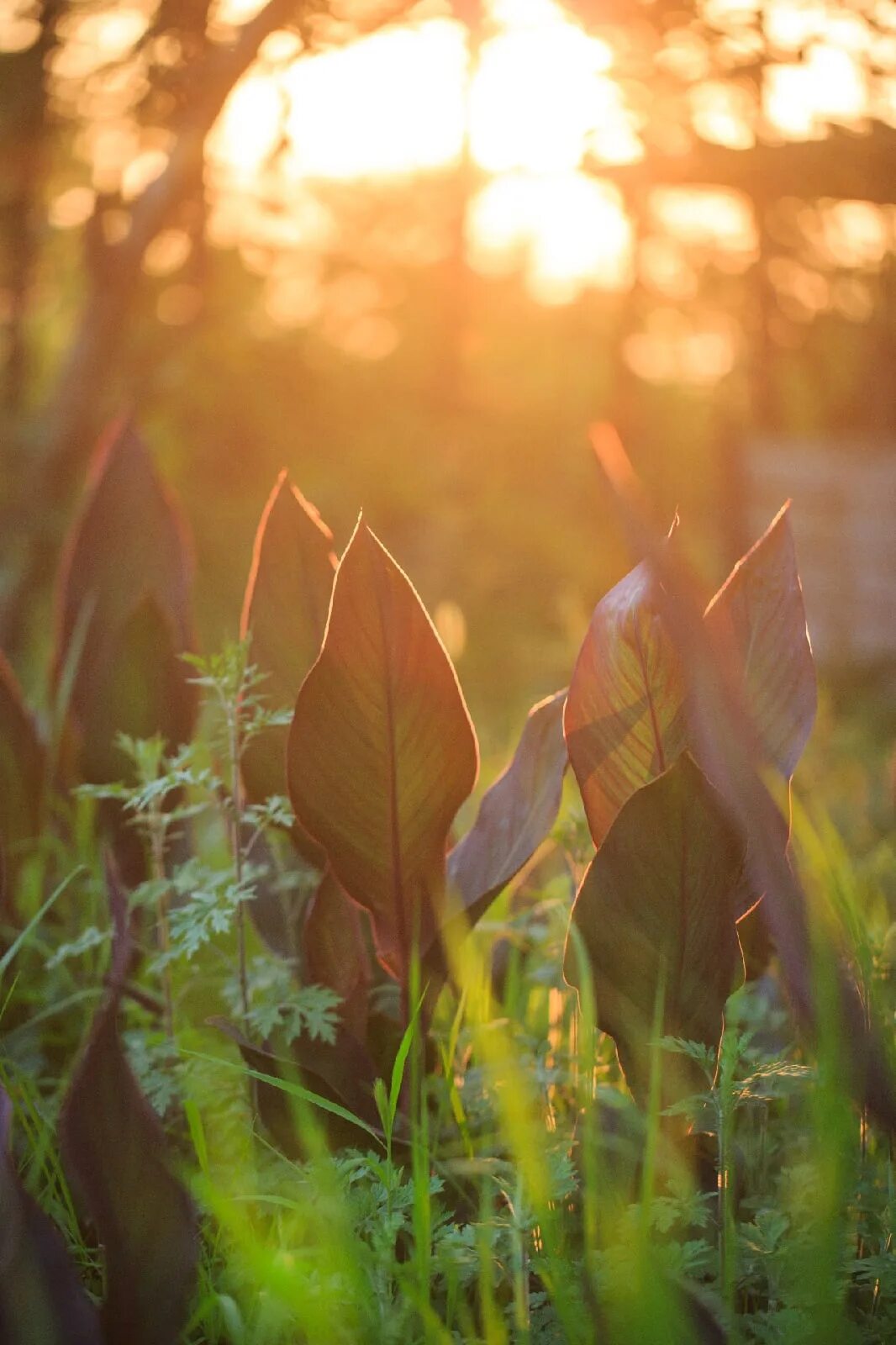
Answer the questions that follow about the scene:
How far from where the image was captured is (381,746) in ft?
2.35

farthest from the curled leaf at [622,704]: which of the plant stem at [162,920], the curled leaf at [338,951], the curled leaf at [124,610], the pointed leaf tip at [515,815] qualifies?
the curled leaf at [124,610]

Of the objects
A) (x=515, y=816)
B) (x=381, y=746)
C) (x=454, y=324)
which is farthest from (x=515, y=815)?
(x=454, y=324)

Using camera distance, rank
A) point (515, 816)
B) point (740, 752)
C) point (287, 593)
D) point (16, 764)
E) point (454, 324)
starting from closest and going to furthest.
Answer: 1. point (740, 752)
2. point (515, 816)
3. point (287, 593)
4. point (16, 764)
5. point (454, 324)

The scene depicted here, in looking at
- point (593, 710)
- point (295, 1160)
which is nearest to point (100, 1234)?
point (295, 1160)

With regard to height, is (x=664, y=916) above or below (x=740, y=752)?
below

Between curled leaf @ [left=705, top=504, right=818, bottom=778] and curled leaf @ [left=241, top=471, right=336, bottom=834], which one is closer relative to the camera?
curled leaf @ [left=705, top=504, right=818, bottom=778]

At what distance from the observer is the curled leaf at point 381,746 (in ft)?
2.24

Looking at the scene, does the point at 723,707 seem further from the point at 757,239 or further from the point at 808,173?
the point at 757,239

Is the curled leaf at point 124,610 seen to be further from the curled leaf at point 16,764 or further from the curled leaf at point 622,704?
the curled leaf at point 622,704

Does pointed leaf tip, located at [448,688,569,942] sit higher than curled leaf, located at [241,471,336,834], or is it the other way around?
curled leaf, located at [241,471,336,834]

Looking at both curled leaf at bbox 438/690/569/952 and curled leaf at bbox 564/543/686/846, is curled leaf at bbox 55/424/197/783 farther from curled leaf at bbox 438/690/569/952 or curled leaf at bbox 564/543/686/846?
curled leaf at bbox 564/543/686/846

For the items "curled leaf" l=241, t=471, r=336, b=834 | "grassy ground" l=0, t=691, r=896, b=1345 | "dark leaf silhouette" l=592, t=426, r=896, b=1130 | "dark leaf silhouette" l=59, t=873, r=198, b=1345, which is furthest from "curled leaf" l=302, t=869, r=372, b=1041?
"dark leaf silhouette" l=592, t=426, r=896, b=1130

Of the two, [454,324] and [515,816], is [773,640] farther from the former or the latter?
[454,324]

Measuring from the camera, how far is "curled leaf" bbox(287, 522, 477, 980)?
682 millimetres
